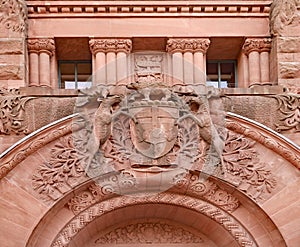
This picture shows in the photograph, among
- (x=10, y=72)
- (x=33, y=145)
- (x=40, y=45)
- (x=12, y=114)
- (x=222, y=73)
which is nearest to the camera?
(x=33, y=145)

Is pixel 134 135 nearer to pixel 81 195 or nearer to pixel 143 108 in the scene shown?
pixel 143 108

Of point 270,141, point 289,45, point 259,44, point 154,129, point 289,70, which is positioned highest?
point 259,44

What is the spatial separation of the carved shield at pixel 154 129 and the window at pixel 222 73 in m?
5.84

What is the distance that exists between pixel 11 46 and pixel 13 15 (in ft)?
2.49

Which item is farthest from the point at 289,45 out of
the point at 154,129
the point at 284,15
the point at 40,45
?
the point at 40,45

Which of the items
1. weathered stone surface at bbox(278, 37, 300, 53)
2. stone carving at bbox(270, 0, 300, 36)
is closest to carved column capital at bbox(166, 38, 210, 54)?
stone carving at bbox(270, 0, 300, 36)

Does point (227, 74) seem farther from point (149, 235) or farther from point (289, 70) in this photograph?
point (149, 235)

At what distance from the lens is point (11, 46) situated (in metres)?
18.8

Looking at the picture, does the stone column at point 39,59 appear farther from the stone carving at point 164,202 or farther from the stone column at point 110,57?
the stone carving at point 164,202

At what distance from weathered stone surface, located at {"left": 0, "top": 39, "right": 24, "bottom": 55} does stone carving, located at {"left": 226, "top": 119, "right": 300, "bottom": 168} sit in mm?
5966

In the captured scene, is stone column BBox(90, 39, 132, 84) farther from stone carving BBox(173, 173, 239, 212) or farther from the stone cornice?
stone carving BBox(173, 173, 239, 212)

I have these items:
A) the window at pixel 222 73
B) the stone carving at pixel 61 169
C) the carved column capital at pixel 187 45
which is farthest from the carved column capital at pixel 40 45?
the stone carving at pixel 61 169

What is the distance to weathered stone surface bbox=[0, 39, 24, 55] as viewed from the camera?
738 inches

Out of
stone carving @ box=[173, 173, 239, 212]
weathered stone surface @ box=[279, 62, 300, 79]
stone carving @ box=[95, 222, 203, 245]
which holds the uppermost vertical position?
weathered stone surface @ box=[279, 62, 300, 79]
